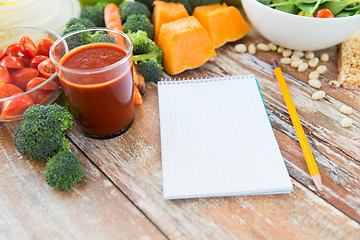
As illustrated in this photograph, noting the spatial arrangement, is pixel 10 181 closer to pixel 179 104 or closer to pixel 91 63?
pixel 91 63

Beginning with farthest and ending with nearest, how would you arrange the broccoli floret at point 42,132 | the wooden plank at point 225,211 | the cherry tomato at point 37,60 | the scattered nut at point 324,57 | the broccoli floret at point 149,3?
the broccoli floret at point 149,3, the scattered nut at point 324,57, the cherry tomato at point 37,60, the broccoli floret at point 42,132, the wooden plank at point 225,211

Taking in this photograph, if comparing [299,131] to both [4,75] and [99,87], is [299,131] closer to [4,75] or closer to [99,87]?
[99,87]

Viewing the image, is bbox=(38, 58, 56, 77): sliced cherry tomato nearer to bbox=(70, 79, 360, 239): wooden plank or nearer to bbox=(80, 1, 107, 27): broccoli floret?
bbox=(70, 79, 360, 239): wooden plank

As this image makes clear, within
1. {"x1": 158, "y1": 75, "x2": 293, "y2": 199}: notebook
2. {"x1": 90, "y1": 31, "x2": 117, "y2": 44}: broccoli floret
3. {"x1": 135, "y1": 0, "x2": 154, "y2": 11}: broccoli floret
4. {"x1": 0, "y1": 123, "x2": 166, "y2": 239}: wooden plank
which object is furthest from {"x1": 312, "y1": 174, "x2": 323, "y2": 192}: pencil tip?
{"x1": 135, "y1": 0, "x2": 154, "y2": 11}: broccoli floret

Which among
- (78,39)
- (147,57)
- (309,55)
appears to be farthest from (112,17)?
(309,55)

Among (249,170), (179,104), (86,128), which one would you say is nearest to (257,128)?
(249,170)

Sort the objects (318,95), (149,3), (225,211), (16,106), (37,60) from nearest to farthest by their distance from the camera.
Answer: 1. (225,211)
2. (16,106)
3. (37,60)
4. (318,95)
5. (149,3)

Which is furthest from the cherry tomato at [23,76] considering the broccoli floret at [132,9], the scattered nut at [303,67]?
the scattered nut at [303,67]

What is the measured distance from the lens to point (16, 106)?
1229 mm

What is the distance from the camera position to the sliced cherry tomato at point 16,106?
1221mm

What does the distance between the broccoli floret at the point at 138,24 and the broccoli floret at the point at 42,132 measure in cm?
66

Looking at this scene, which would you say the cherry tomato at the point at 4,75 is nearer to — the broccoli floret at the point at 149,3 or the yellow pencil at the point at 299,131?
the broccoli floret at the point at 149,3

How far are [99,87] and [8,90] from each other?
1.36ft

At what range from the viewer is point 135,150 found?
1.27 metres
